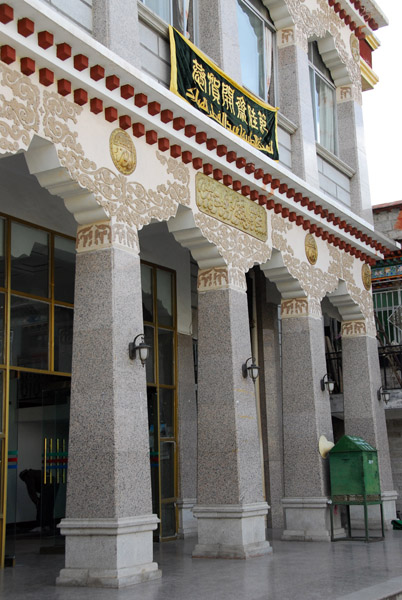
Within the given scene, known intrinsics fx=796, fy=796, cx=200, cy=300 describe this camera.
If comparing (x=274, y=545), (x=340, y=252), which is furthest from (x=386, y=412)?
(x=274, y=545)

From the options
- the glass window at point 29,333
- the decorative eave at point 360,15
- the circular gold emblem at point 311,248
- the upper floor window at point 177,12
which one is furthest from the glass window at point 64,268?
the decorative eave at point 360,15

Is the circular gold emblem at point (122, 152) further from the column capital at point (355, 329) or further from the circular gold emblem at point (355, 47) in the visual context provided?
the circular gold emblem at point (355, 47)

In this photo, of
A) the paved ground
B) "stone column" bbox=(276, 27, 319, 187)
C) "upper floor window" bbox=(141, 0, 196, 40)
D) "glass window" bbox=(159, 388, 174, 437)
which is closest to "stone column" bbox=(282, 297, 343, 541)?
the paved ground

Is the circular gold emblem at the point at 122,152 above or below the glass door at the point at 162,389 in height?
above

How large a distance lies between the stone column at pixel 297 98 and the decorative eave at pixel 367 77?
4926 mm

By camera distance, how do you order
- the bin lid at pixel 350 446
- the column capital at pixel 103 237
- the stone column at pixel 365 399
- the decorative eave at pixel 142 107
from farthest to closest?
the stone column at pixel 365 399 → the bin lid at pixel 350 446 → the column capital at pixel 103 237 → the decorative eave at pixel 142 107

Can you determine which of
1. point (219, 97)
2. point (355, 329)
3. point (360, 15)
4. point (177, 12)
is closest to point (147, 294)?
point (219, 97)

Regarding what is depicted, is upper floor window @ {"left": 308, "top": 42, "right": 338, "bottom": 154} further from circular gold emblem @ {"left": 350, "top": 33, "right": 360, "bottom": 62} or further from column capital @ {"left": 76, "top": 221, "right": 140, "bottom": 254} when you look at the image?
column capital @ {"left": 76, "top": 221, "right": 140, "bottom": 254}

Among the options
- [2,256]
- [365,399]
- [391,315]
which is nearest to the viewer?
[2,256]

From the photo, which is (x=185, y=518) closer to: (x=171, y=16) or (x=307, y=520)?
(x=307, y=520)

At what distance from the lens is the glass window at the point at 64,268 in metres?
13.3

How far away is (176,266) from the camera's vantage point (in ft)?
53.7

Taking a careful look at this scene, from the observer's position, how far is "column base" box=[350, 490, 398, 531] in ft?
57.0

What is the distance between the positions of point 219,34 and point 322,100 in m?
6.30
